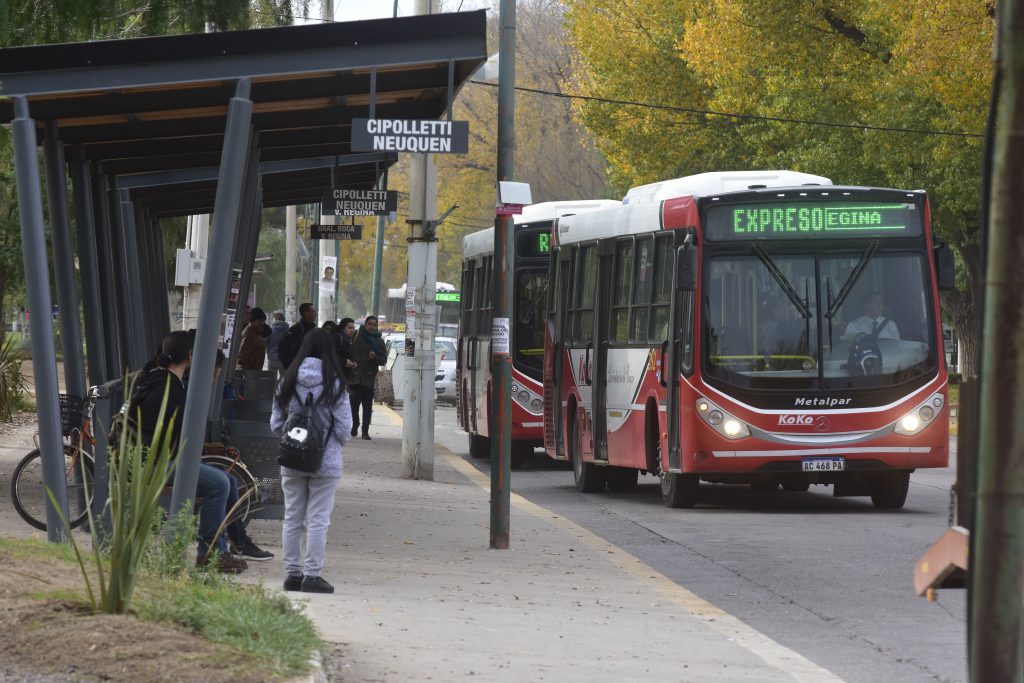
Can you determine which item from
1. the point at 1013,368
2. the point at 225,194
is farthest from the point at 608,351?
the point at 1013,368

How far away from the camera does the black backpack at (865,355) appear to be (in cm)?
1616

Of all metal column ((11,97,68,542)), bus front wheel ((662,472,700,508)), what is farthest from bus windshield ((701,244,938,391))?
metal column ((11,97,68,542))

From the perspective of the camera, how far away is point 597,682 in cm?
766

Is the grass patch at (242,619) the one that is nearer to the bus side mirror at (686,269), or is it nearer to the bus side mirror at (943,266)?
the bus side mirror at (686,269)

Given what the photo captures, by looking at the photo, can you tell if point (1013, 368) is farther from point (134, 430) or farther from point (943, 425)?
point (943, 425)

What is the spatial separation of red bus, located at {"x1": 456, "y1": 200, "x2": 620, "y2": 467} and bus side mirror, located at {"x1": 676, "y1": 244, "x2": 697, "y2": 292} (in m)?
6.15

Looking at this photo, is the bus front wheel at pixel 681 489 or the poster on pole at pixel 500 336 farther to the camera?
the bus front wheel at pixel 681 489

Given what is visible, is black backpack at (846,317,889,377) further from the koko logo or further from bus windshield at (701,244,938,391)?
the koko logo

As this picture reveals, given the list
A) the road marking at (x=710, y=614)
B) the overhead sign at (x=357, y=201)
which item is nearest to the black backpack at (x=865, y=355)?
the road marking at (x=710, y=614)

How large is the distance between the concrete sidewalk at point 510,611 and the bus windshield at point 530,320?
763 cm

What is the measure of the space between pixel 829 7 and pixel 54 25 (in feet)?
72.1

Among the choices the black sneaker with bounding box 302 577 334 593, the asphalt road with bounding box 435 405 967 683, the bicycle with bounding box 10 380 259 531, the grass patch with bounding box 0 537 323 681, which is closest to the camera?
the grass patch with bounding box 0 537 323 681

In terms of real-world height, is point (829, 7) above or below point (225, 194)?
above

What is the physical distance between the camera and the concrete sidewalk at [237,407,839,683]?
26.3 feet
